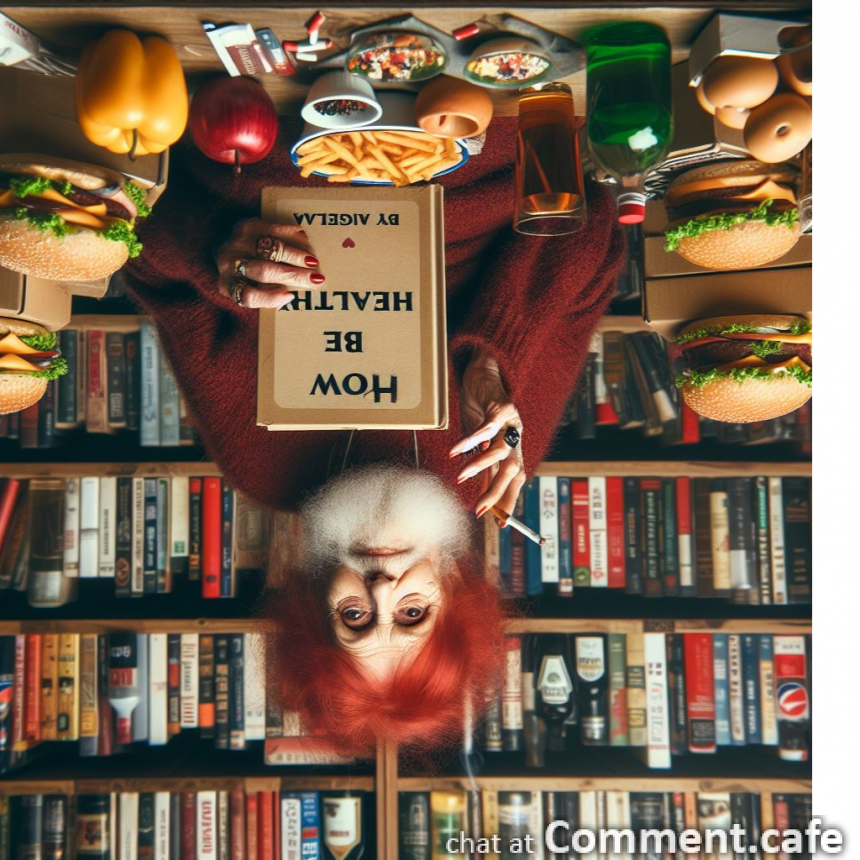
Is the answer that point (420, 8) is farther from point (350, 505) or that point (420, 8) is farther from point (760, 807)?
point (760, 807)

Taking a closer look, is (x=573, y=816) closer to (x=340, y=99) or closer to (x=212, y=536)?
(x=212, y=536)

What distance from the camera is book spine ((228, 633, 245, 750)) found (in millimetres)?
1632

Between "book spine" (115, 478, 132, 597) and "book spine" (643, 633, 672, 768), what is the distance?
1071 millimetres

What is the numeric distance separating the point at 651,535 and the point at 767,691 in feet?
1.30

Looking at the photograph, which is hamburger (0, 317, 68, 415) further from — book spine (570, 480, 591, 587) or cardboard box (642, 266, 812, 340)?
book spine (570, 480, 591, 587)

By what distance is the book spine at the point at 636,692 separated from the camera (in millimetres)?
1629

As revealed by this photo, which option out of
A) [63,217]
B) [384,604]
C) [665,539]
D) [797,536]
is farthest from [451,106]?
[797,536]

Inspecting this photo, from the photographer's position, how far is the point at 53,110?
29.1 inches

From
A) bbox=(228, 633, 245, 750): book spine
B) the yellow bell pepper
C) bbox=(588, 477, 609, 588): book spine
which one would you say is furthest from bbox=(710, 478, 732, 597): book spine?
the yellow bell pepper

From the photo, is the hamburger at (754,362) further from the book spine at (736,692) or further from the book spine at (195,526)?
the book spine at (195,526)

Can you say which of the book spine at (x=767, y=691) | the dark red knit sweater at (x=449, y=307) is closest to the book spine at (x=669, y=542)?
the book spine at (x=767, y=691)

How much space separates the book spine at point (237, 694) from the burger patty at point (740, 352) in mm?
1150
